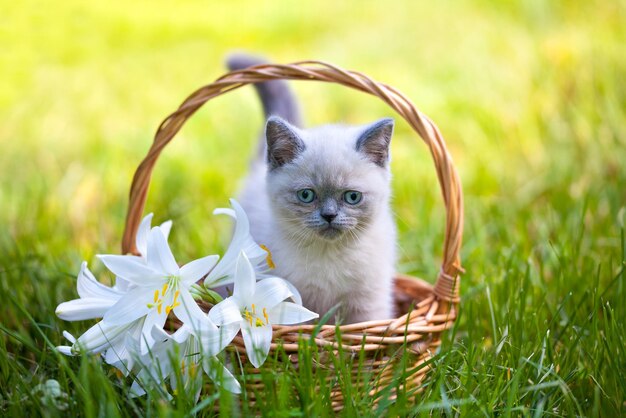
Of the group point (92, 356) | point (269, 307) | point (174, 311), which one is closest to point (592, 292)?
point (269, 307)

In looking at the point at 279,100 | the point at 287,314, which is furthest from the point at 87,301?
the point at 279,100

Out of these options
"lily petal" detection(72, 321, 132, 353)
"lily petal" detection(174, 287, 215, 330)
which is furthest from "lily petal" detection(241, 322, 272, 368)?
"lily petal" detection(72, 321, 132, 353)

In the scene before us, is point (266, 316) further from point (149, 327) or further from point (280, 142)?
point (280, 142)

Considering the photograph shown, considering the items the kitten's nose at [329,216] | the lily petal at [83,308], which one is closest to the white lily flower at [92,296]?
the lily petal at [83,308]

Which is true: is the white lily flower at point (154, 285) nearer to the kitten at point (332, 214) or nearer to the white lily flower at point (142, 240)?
the white lily flower at point (142, 240)

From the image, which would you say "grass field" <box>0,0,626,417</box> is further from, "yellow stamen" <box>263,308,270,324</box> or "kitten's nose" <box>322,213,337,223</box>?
"kitten's nose" <box>322,213,337,223</box>
